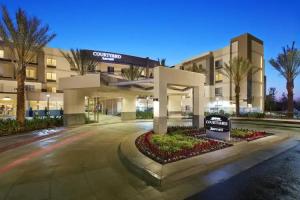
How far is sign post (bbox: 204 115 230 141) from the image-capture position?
520 inches

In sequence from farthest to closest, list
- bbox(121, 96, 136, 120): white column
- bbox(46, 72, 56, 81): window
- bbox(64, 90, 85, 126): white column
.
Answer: bbox(46, 72, 56, 81): window < bbox(121, 96, 136, 120): white column < bbox(64, 90, 85, 126): white column

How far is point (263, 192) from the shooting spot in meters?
6.44

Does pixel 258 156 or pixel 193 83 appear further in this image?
pixel 193 83

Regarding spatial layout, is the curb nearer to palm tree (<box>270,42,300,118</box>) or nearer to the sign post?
the sign post

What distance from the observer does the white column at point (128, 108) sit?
28723 millimetres

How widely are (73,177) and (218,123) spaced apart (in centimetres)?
891

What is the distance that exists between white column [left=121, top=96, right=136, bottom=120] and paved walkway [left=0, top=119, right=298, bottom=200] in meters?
16.8

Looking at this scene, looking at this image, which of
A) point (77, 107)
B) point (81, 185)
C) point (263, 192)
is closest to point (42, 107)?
point (77, 107)

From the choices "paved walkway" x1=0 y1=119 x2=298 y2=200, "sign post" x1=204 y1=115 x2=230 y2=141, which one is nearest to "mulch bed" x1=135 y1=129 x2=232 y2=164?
"sign post" x1=204 y1=115 x2=230 y2=141

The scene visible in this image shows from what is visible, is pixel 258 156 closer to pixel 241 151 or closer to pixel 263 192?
pixel 241 151

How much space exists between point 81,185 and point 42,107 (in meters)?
41.1

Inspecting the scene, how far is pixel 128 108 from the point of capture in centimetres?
2892

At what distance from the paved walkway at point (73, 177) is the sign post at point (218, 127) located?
219 inches

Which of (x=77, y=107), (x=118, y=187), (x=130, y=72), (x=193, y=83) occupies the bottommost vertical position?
(x=118, y=187)
